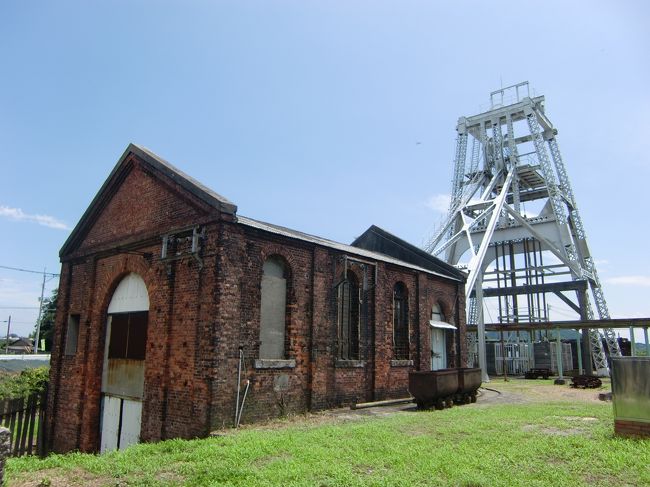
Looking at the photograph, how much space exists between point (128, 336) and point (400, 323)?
9080 mm

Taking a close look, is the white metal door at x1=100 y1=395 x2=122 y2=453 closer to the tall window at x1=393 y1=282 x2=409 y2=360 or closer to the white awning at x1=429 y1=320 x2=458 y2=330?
the tall window at x1=393 y1=282 x2=409 y2=360

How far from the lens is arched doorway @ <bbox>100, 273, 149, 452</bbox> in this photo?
13.5m

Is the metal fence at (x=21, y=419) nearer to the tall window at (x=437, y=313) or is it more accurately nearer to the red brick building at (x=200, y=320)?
the red brick building at (x=200, y=320)

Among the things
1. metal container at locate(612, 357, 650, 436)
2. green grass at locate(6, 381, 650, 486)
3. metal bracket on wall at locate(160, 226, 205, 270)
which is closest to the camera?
green grass at locate(6, 381, 650, 486)

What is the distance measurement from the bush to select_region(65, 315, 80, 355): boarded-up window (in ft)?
18.9

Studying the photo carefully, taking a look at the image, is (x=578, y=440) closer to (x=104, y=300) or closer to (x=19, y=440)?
(x=104, y=300)

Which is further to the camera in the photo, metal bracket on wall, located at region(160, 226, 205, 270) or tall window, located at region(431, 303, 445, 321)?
tall window, located at region(431, 303, 445, 321)

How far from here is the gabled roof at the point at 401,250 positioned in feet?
73.5

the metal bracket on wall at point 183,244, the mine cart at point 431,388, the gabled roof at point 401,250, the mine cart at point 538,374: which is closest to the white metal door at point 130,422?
the metal bracket on wall at point 183,244

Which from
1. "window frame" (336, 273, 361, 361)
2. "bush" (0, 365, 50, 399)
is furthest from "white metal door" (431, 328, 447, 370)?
"bush" (0, 365, 50, 399)

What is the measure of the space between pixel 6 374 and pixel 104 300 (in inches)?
597

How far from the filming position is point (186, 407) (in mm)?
11539

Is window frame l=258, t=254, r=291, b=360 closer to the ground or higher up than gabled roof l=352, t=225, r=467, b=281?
closer to the ground

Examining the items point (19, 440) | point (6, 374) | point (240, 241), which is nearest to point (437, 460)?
point (240, 241)
